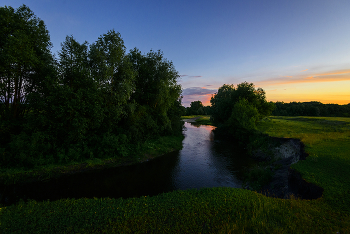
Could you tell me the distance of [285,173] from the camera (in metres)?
14.9

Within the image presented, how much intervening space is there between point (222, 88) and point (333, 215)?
6649 centimetres

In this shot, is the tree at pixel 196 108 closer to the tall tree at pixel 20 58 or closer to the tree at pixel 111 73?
the tree at pixel 111 73

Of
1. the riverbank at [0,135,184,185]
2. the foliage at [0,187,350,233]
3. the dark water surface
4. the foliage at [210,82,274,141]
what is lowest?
the dark water surface

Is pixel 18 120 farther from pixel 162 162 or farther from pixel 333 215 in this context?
pixel 333 215

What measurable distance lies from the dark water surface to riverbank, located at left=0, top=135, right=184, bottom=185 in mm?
848

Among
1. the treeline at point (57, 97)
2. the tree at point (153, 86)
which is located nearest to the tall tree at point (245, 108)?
the tree at point (153, 86)

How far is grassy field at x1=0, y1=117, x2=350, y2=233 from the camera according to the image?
255 inches

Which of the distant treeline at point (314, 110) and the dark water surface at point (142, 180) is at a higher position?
the distant treeline at point (314, 110)

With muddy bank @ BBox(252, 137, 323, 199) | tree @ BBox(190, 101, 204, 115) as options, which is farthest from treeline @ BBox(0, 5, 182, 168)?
tree @ BBox(190, 101, 204, 115)

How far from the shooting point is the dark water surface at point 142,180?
41.8ft

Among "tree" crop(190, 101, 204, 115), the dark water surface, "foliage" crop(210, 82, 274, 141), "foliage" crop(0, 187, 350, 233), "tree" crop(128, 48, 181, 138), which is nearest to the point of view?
"foliage" crop(0, 187, 350, 233)

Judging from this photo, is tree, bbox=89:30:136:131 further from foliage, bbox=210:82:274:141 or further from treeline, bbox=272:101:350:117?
treeline, bbox=272:101:350:117

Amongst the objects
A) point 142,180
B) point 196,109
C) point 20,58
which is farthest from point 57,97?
point 196,109

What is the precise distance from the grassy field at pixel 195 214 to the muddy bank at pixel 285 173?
803 millimetres
